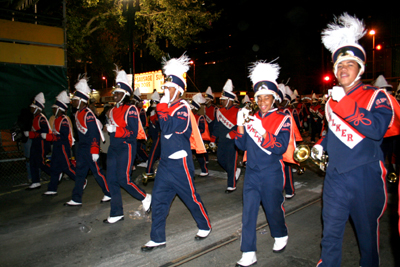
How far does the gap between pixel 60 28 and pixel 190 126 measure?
8622 millimetres

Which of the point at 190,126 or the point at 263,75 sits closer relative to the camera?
the point at 263,75

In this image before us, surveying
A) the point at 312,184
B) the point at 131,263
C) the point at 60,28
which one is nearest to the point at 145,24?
the point at 60,28

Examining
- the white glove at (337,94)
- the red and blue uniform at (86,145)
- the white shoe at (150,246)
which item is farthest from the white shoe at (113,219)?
the white glove at (337,94)

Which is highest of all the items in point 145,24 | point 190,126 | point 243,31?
point 243,31

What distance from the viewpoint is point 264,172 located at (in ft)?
12.1

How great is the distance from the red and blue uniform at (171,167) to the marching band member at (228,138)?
276 centimetres

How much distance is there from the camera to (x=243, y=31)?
127ft

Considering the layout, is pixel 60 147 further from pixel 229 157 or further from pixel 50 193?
pixel 229 157

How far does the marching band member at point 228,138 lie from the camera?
23.3 feet

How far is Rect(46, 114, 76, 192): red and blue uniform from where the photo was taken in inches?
278

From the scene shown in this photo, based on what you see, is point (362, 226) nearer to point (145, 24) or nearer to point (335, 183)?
point (335, 183)

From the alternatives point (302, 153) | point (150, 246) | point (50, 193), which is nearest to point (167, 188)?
point (150, 246)

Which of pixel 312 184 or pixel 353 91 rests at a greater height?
pixel 353 91

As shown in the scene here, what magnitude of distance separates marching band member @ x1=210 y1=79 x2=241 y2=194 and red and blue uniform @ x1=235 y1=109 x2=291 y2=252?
3047 mm
